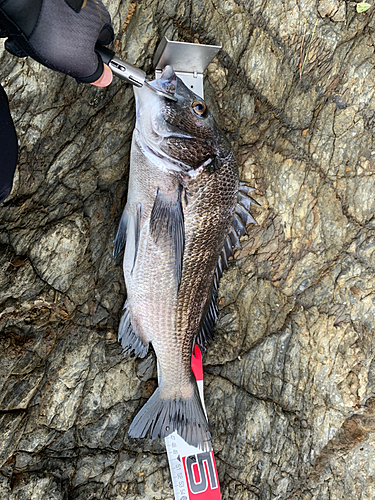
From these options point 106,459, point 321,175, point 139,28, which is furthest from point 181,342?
point 139,28

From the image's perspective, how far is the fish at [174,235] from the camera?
7.79 feet

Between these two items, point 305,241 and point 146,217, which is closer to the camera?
point 146,217

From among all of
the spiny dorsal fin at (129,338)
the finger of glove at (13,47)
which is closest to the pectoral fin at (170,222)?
the spiny dorsal fin at (129,338)

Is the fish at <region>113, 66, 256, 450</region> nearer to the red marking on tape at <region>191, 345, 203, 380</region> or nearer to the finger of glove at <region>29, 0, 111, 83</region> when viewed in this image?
the red marking on tape at <region>191, 345, 203, 380</region>

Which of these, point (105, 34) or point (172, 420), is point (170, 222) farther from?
point (172, 420)

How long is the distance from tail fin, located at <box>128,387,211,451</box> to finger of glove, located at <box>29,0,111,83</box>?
2.13 m

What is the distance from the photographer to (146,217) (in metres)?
2.45

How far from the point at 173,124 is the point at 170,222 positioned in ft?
2.10

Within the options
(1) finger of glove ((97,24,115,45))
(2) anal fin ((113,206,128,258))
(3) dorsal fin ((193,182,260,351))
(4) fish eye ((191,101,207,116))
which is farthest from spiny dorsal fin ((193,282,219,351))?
(1) finger of glove ((97,24,115,45))

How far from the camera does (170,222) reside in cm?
237

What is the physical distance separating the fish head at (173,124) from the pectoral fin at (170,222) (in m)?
0.23

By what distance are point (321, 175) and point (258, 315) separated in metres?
1.40

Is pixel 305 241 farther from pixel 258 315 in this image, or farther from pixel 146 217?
pixel 146 217

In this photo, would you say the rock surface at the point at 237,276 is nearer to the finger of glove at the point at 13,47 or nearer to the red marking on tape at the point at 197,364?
the red marking on tape at the point at 197,364
